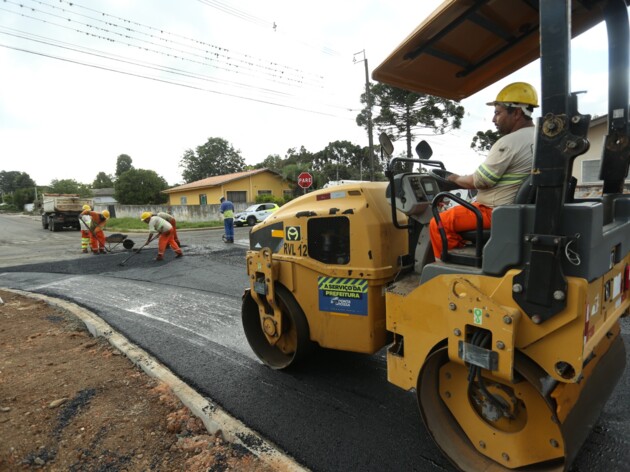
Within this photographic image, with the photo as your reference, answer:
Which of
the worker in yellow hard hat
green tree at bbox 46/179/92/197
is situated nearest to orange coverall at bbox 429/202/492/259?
the worker in yellow hard hat

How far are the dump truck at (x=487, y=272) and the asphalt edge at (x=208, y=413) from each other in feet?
2.50

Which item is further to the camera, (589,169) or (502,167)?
(589,169)

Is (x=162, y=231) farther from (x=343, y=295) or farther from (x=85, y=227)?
(x=343, y=295)

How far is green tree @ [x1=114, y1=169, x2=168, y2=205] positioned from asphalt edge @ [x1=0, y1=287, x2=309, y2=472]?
42257 millimetres

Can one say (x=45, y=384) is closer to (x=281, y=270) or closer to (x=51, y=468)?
(x=51, y=468)

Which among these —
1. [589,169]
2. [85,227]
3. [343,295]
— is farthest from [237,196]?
[343,295]

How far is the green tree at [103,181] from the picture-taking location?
94.7 meters

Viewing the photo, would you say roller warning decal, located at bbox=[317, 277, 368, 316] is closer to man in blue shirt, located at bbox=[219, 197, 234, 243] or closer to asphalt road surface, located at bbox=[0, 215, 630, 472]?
asphalt road surface, located at bbox=[0, 215, 630, 472]

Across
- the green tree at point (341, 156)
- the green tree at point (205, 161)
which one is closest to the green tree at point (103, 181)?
the green tree at point (205, 161)

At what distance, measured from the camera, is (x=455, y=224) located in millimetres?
2334

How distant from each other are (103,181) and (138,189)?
202ft

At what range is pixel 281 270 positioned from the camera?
10.9 ft

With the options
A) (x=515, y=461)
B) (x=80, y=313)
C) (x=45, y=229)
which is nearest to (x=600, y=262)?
(x=515, y=461)

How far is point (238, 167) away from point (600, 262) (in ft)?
222
